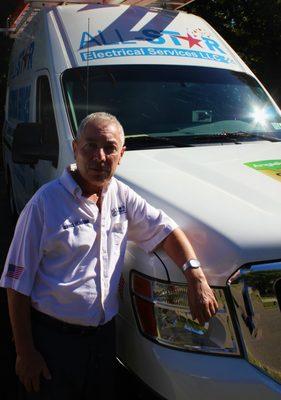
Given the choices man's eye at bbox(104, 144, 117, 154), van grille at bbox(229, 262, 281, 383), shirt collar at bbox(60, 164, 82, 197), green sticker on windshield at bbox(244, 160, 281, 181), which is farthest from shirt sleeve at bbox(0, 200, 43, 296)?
green sticker on windshield at bbox(244, 160, 281, 181)

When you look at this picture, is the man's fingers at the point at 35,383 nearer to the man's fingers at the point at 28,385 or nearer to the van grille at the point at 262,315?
the man's fingers at the point at 28,385

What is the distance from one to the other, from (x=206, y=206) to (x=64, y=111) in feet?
5.31

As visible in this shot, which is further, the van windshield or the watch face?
A: the van windshield

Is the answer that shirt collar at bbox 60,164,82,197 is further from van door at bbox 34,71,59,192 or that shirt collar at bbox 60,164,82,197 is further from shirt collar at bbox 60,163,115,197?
van door at bbox 34,71,59,192


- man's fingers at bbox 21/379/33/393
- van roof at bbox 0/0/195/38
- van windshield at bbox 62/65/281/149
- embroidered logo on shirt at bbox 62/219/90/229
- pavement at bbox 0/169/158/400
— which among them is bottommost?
pavement at bbox 0/169/158/400

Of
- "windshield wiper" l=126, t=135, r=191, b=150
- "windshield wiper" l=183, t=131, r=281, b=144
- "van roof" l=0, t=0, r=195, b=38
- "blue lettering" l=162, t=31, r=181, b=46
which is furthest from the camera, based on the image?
"van roof" l=0, t=0, r=195, b=38

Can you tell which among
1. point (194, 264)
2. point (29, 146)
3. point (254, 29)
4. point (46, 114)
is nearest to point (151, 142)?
point (29, 146)

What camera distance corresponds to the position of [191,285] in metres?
2.12

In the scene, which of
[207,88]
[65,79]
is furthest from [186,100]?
[65,79]

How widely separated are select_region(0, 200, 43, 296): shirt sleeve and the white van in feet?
1.55

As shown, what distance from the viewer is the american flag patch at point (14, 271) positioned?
83.7 inches

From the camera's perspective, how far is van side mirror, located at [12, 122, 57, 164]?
351 cm

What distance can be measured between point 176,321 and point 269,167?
112 centimetres

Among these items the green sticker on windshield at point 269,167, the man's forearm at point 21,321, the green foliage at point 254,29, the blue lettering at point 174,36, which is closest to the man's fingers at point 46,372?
the man's forearm at point 21,321
